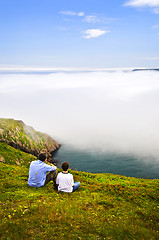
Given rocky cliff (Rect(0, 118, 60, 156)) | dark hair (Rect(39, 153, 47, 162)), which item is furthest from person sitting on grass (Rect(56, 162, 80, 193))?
rocky cliff (Rect(0, 118, 60, 156))

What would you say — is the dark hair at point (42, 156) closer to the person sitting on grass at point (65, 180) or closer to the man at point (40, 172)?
the man at point (40, 172)

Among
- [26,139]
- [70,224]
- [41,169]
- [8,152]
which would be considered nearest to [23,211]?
[70,224]

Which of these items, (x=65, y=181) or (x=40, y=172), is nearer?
(x=40, y=172)

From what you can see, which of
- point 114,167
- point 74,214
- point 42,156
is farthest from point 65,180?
point 114,167

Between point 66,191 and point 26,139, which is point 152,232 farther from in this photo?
point 26,139

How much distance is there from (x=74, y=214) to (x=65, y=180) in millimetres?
3831

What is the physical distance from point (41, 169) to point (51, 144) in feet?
224

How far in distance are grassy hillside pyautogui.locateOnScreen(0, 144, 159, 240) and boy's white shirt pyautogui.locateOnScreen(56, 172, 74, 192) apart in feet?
1.72

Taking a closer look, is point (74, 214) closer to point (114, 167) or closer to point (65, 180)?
point (65, 180)

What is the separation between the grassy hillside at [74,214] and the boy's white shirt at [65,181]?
1.72 ft

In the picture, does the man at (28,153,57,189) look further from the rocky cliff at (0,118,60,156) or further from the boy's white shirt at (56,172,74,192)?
the rocky cliff at (0,118,60,156)

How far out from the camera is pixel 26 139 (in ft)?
201

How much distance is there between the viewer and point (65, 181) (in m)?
16.1

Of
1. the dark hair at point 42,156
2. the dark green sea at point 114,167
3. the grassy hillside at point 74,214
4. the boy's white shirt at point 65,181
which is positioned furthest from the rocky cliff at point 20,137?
the boy's white shirt at point 65,181
